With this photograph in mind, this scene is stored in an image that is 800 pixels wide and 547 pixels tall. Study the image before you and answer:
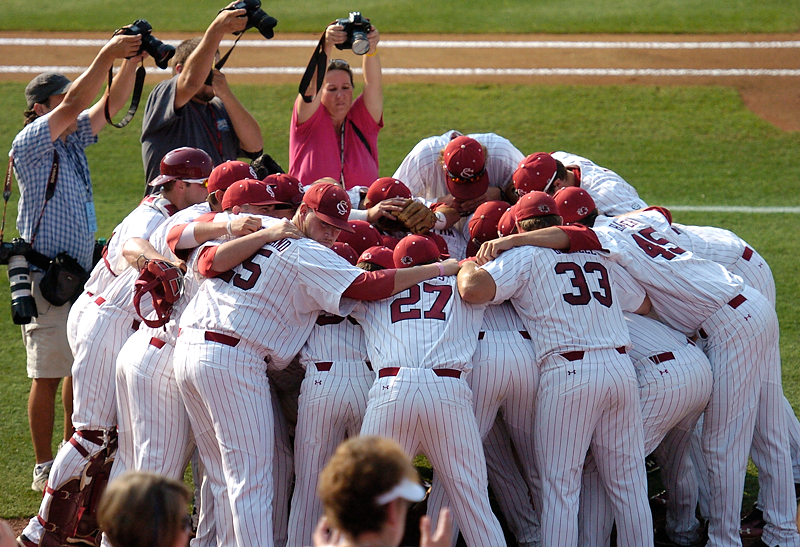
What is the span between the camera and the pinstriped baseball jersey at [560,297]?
3.98 metres

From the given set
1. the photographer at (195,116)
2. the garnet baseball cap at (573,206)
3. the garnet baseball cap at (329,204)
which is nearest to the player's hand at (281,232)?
the garnet baseball cap at (329,204)

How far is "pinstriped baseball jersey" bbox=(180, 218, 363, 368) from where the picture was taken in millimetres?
3918

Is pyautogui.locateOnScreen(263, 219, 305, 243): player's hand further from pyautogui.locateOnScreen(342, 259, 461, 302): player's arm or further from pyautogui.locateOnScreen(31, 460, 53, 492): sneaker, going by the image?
pyautogui.locateOnScreen(31, 460, 53, 492): sneaker

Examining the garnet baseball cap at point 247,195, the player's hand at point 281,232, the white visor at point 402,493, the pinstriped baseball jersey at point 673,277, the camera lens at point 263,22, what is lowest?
the pinstriped baseball jersey at point 673,277

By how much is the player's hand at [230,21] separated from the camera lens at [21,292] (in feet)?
5.40

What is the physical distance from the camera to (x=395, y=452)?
245 cm

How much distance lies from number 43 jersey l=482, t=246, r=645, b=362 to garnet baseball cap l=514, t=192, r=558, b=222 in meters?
0.23

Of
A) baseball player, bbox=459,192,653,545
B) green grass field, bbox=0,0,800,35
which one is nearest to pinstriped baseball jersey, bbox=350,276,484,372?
baseball player, bbox=459,192,653,545

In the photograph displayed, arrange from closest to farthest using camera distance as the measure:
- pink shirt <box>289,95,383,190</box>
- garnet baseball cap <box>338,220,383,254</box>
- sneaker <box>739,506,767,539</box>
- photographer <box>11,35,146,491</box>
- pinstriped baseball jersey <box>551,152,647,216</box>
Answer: sneaker <box>739,506,767,539</box>, garnet baseball cap <box>338,220,383,254</box>, photographer <box>11,35,146,491</box>, pinstriped baseball jersey <box>551,152,647,216</box>, pink shirt <box>289,95,383,190</box>

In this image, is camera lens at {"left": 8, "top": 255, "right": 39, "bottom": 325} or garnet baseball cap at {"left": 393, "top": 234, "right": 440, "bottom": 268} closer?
garnet baseball cap at {"left": 393, "top": 234, "right": 440, "bottom": 268}

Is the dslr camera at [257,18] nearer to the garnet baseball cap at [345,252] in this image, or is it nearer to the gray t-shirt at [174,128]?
the gray t-shirt at [174,128]

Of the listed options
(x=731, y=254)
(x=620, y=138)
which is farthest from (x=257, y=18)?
(x=620, y=138)

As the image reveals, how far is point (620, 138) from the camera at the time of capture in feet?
35.3

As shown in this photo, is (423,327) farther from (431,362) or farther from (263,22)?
(263,22)
